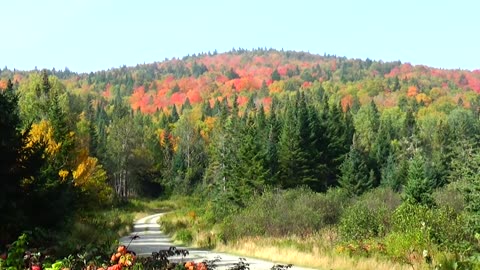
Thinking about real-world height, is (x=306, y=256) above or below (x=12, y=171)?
below

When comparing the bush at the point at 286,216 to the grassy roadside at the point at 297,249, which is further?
the bush at the point at 286,216

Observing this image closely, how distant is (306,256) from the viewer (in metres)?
19.6

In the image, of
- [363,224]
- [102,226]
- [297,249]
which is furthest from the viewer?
[102,226]

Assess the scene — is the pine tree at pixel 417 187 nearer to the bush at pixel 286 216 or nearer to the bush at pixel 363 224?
the bush at pixel 286 216

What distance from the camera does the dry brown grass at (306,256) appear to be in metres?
17.1

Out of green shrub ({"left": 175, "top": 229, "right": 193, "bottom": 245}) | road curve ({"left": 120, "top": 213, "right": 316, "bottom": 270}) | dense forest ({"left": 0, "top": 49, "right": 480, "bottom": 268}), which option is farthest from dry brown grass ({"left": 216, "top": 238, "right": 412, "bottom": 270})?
green shrub ({"left": 175, "top": 229, "right": 193, "bottom": 245})

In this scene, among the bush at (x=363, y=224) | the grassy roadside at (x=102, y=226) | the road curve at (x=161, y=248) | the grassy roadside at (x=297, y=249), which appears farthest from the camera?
the bush at (x=363, y=224)

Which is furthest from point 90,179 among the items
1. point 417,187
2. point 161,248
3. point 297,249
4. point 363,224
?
point 297,249

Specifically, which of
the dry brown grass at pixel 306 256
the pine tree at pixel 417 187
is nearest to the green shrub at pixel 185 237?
the dry brown grass at pixel 306 256

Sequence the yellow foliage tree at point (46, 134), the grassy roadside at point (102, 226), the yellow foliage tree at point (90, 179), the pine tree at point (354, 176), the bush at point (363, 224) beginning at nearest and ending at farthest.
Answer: the grassy roadside at point (102, 226)
the bush at point (363, 224)
the yellow foliage tree at point (46, 134)
the yellow foliage tree at point (90, 179)
the pine tree at point (354, 176)

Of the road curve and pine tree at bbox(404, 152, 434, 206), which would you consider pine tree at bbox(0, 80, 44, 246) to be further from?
pine tree at bbox(404, 152, 434, 206)

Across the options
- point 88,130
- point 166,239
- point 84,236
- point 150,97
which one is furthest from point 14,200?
point 150,97

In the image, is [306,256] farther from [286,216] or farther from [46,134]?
[46,134]

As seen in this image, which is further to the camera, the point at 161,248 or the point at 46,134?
the point at 46,134
